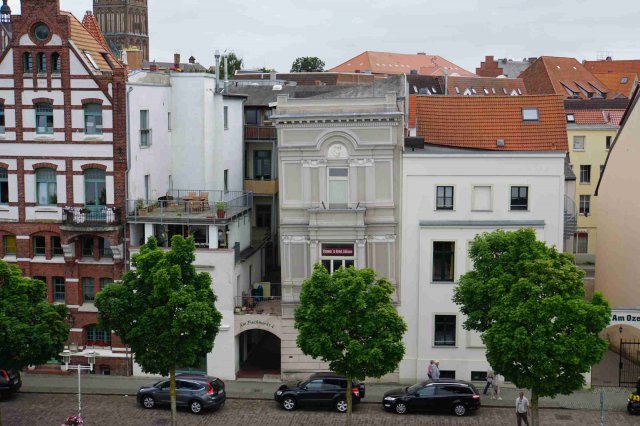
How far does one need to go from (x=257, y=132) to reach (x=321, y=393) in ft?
68.7

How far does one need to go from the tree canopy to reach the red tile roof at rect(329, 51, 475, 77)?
116358 millimetres

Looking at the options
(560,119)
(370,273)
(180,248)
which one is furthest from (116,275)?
(560,119)

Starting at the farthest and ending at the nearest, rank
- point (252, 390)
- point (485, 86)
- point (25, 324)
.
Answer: point (485, 86), point (252, 390), point (25, 324)

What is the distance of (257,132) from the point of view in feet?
188

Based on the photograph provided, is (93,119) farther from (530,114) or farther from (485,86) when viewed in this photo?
(485,86)

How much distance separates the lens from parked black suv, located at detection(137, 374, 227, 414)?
41.1 meters

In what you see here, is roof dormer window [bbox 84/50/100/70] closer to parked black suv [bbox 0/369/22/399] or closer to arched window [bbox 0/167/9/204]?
arched window [bbox 0/167/9/204]

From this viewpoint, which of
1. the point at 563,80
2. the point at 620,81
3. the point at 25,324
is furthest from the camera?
the point at 620,81

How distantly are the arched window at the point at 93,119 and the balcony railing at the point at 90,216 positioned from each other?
13.3 ft

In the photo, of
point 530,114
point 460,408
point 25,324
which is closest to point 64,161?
point 25,324

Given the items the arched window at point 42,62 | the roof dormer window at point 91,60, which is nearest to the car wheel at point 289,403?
the roof dormer window at point 91,60

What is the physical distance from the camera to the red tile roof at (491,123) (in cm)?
4616

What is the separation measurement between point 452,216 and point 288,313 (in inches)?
379

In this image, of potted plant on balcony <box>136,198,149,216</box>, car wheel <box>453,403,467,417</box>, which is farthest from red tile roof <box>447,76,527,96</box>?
car wheel <box>453,403,467,417</box>
